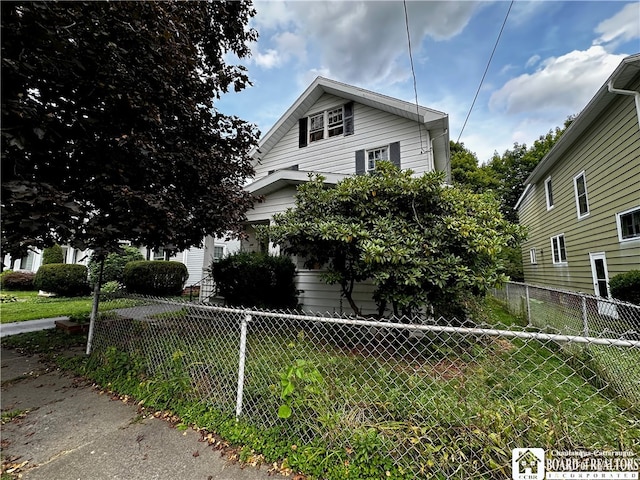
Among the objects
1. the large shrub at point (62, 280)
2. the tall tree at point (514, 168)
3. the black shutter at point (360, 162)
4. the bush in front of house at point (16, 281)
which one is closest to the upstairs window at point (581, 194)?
the black shutter at point (360, 162)

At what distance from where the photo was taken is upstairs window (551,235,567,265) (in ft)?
34.2

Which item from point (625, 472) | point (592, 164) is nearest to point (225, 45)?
point (625, 472)

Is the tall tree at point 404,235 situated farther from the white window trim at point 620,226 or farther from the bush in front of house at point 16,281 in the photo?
the bush in front of house at point 16,281

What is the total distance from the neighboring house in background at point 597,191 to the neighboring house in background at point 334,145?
11.8 feet

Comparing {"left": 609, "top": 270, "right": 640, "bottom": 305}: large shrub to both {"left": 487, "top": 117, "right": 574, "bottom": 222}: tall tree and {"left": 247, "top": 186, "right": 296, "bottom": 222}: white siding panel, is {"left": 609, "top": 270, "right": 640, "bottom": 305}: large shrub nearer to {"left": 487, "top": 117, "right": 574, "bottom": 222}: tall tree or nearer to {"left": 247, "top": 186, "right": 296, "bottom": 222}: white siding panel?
{"left": 247, "top": 186, "right": 296, "bottom": 222}: white siding panel

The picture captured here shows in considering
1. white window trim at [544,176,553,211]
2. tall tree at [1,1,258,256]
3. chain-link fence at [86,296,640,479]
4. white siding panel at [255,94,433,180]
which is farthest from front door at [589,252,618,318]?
tall tree at [1,1,258,256]

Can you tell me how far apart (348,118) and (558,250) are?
31.9 feet

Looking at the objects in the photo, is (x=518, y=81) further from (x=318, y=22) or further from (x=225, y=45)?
(x=225, y=45)

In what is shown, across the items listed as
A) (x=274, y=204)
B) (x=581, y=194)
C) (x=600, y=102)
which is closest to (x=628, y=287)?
(x=581, y=194)

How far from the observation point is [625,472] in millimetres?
1684

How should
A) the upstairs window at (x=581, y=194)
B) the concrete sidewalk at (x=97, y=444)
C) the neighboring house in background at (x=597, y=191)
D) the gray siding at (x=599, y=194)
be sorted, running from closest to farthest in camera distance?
1. the concrete sidewalk at (x=97, y=444)
2. the neighboring house in background at (x=597, y=191)
3. the gray siding at (x=599, y=194)
4. the upstairs window at (x=581, y=194)

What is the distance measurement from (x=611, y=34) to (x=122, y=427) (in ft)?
38.0

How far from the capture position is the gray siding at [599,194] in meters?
6.32

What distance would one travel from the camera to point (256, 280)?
664 centimetres
